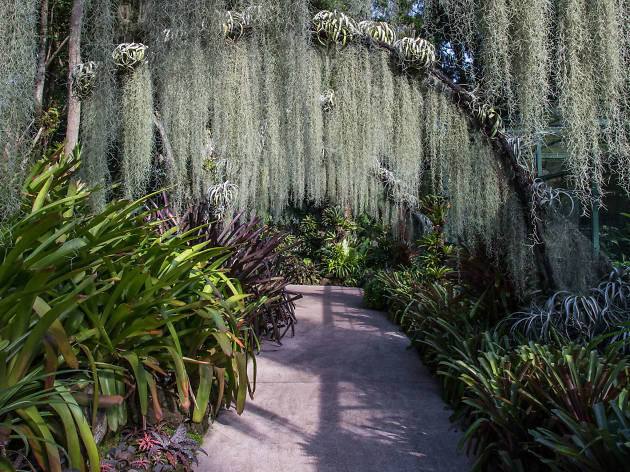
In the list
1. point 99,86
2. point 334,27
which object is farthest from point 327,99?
point 99,86

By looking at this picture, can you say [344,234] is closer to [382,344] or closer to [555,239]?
[382,344]

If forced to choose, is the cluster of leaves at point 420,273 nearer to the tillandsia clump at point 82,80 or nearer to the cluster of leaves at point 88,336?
the cluster of leaves at point 88,336

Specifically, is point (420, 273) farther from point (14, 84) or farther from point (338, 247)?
point (14, 84)

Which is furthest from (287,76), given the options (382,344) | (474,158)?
(382,344)

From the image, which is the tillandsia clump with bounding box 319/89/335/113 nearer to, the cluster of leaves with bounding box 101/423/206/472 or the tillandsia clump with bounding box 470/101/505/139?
the tillandsia clump with bounding box 470/101/505/139

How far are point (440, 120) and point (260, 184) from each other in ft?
12.6

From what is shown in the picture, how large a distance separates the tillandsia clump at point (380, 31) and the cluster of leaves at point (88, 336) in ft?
5.00

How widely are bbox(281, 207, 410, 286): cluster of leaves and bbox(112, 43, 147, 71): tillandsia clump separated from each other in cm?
594

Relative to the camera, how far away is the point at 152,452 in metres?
1.64

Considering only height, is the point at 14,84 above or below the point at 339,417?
above

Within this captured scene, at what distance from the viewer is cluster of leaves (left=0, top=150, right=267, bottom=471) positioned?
1316mm

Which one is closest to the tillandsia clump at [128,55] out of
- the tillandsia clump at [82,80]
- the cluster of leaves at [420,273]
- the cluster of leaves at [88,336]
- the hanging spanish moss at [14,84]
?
the tillandsia clump at [82,80]

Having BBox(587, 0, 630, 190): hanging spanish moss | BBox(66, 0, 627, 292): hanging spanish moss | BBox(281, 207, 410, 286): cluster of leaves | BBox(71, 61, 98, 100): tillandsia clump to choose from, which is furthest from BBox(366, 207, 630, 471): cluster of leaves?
BBox(281, 207, 410, 286): cluster of leaves

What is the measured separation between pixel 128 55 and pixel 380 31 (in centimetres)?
147
